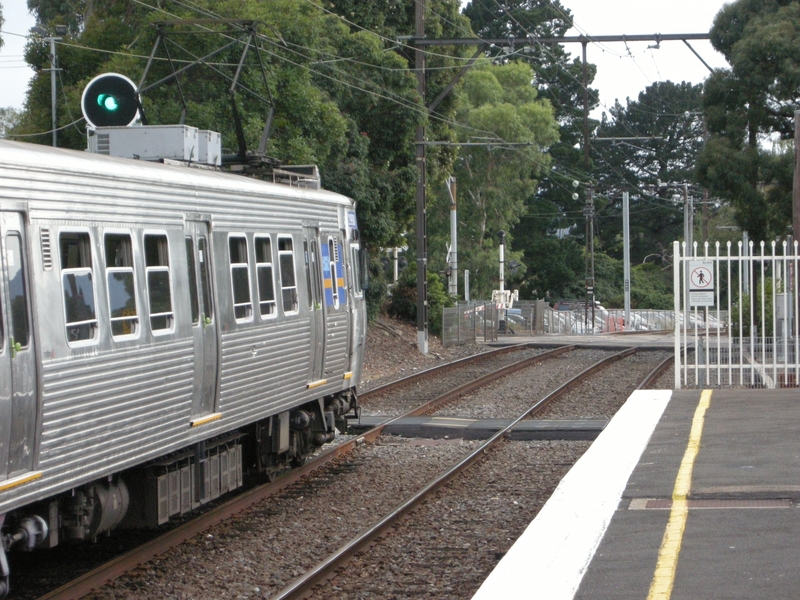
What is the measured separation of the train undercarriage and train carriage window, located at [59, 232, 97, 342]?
1129 millimetres

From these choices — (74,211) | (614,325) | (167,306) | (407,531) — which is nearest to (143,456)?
(167,306)

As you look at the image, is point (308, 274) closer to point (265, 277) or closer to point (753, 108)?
point (265, 277)

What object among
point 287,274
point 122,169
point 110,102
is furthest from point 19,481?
point 110,102

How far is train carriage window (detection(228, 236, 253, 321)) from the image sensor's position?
9820mm

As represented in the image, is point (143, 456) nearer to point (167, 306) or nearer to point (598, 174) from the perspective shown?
point (167, 306)

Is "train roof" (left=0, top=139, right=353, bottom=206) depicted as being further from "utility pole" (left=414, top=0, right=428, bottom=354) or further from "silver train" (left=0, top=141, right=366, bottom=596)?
"utility pole" (left=414, top=0, right=428, bottom=354)

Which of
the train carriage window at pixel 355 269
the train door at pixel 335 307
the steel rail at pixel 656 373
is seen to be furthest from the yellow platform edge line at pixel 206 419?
the steel rail at pixel 656 373

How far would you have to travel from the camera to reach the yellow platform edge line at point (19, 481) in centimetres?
627

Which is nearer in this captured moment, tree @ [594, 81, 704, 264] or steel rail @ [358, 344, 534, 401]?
steel rail @ [358, 344, 534, 401]

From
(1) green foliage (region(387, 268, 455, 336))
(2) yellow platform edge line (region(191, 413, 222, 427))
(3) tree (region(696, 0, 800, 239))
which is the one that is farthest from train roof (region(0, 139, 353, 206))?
(1) green foliage (region(387, 268, 455, 336))

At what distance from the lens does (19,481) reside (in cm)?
641

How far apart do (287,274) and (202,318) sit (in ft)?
7.29

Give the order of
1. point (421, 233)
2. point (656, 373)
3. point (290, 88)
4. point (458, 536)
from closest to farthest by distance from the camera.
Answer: point (458, 536) → point (290, 88) → point (656, 373) → point (421, 233)

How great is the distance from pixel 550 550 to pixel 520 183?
55.4 m
